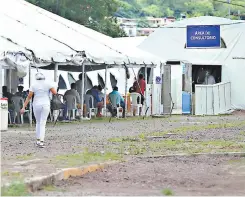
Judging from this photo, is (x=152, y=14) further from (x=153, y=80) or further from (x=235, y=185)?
(x=235, y=185)

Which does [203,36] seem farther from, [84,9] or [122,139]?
[122,139]

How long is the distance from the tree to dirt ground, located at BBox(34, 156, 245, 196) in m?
36.5

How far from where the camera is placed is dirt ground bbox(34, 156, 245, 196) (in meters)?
13.0

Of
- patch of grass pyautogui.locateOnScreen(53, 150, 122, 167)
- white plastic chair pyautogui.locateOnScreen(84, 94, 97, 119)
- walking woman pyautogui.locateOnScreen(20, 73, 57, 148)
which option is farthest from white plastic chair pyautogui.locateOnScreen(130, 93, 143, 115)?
patch of grass pyautogui.locateOnScreen(53, 150, 122, 167)

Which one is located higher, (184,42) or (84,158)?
(184,42)

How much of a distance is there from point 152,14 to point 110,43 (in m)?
125

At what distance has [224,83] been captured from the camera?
1642 inches

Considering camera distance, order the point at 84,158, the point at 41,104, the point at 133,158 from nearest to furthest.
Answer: the point at 84,158 → the point at 133,158 → the point at 41,104

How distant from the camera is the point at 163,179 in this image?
14.6m

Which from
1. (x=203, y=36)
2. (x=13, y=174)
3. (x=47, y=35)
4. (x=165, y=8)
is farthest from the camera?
(x=165, y=8)

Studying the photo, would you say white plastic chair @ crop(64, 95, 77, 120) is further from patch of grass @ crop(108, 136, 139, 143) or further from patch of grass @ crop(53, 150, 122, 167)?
patch of grass @ crop(53, 150, 122, 167)

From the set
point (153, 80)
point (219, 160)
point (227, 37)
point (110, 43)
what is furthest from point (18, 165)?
point (227, 37)

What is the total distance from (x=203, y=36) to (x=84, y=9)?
12.5 meters

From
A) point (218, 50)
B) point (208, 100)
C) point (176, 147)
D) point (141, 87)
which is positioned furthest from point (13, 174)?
point (218, 50)
